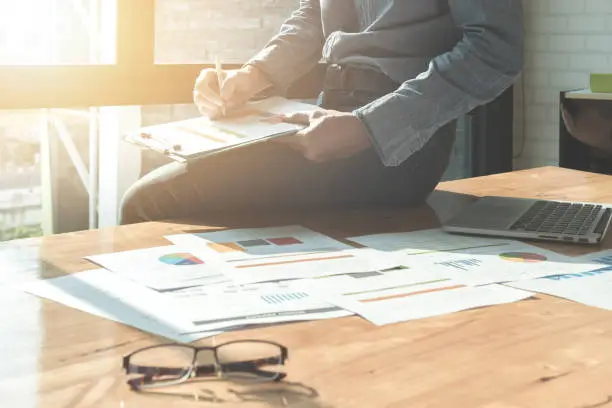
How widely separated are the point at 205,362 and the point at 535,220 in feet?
2.70

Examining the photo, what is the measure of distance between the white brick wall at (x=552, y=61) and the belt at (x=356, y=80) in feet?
6.77

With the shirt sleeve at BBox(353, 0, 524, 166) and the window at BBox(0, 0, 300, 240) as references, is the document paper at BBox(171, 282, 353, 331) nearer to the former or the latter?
the shirt sleeve at BBox(353, 0, 524, 166)

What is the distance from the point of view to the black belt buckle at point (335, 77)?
1773mm

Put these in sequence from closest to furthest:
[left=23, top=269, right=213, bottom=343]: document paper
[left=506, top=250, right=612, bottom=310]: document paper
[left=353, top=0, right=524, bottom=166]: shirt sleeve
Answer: [left=23, top=269, right=213, bottom=343]: document paper → [left=506, top=250, right=612, bottom=310]: document paper → [left=353, top=0, right=524, bottom=166]: shirt sleeve

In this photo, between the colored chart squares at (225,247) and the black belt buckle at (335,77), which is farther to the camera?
the black belt buckle at (335,77)

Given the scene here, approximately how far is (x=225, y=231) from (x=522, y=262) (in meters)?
0.48

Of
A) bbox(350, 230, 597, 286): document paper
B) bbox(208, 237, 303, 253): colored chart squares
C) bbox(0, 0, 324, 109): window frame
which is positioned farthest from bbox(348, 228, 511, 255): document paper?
bbox(0, 0, 324, 109): window frame

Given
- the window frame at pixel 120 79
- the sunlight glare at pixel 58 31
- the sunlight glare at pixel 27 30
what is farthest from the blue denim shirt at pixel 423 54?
the sunlight glare at pixel 27 30

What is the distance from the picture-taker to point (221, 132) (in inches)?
60.5

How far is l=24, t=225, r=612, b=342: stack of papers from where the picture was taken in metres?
0.95

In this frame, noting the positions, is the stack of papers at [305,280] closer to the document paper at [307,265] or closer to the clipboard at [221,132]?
the document paper at [307,265]

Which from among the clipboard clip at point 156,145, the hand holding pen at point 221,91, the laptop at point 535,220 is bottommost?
the laptop at point 535,220

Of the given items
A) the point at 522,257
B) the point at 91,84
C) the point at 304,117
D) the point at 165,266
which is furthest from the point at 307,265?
the point at 91,84

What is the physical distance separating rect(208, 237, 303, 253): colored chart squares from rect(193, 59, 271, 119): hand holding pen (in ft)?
1.44
